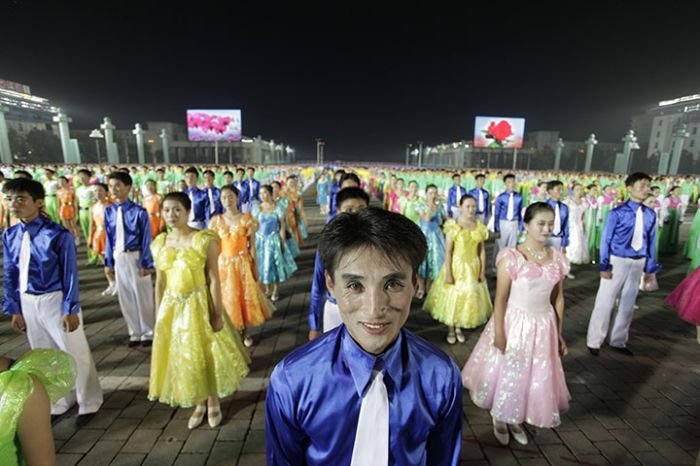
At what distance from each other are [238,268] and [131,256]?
4.52 feet

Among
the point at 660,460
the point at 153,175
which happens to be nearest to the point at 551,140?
the point at 153,175

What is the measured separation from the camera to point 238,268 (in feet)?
16.7

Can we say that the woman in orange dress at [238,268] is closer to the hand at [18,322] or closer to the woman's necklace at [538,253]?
the hand at [18,322]

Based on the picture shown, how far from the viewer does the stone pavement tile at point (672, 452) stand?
9.77 ft

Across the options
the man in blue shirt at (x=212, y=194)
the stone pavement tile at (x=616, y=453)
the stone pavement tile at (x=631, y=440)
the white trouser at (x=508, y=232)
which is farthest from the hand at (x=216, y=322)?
the white trouser at (x=508, y=232)

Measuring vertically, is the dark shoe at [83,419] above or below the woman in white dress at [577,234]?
below

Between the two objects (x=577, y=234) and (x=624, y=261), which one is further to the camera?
(x=577, y=234)

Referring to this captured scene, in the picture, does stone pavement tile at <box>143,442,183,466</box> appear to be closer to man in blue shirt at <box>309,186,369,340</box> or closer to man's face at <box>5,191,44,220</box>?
man in blue shirt at <box>309,186,369,340</box>

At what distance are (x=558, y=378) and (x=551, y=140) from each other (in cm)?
8206

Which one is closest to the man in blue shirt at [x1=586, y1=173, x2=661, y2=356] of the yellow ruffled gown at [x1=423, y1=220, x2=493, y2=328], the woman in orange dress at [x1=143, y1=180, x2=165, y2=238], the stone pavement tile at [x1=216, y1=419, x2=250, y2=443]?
the yellow ruffled gown at [x1=423, y1=220, x2=493, y2=328]

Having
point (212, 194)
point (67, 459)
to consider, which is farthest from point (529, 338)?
point (212, 194)

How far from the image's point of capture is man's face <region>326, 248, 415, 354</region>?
1.21 meters

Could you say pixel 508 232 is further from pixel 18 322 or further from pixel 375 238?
pixel 18 322

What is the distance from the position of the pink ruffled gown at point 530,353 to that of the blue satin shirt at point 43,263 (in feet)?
12.8
